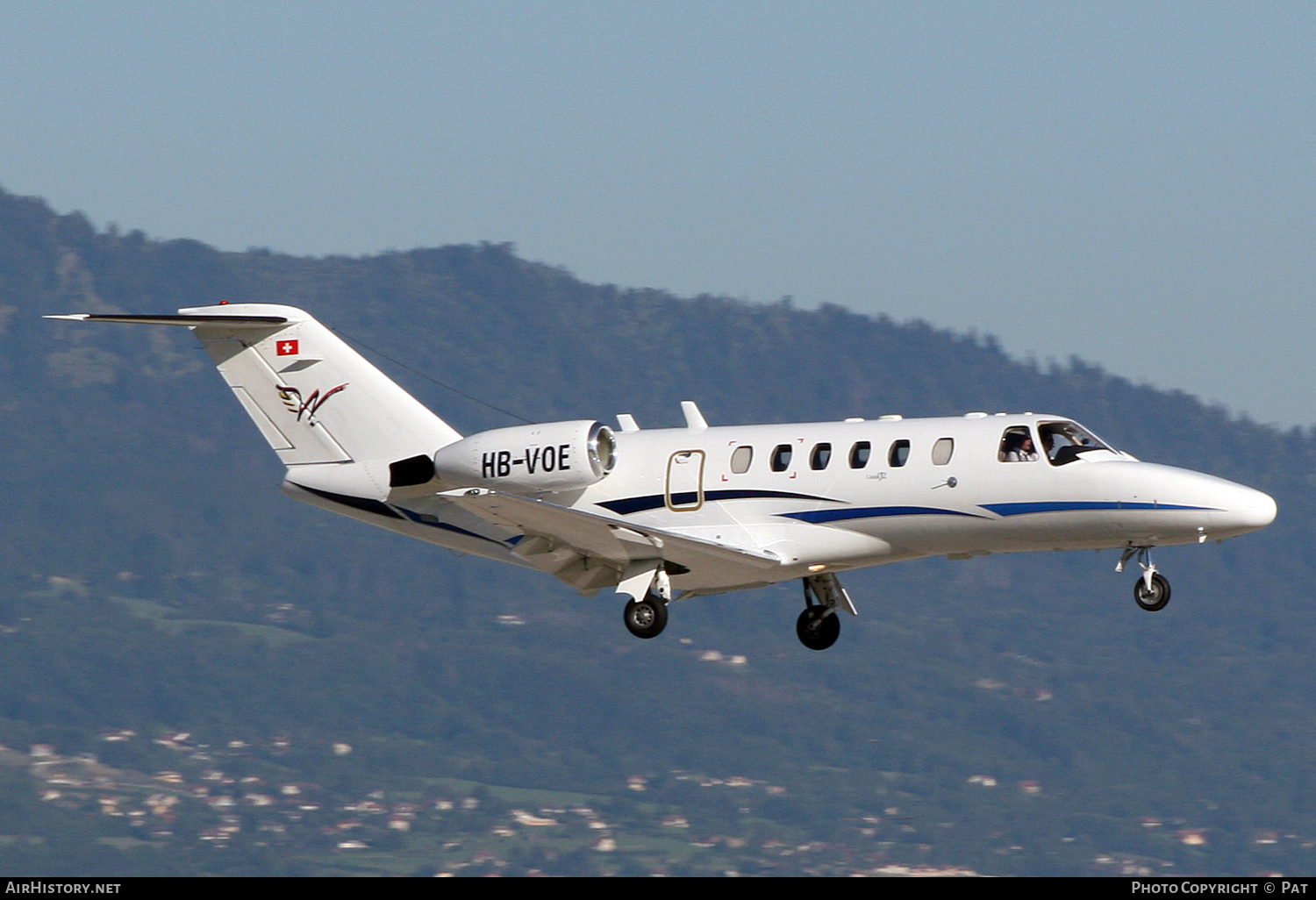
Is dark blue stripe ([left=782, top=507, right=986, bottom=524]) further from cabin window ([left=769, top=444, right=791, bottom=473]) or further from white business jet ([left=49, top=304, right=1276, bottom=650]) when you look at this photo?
cabin window ([left=769, top=444, right=791, bottom=473])

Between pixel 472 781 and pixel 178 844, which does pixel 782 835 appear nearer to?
pixel 472 781

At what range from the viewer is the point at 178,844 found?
477 feet

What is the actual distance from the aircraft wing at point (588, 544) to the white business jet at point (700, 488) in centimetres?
4

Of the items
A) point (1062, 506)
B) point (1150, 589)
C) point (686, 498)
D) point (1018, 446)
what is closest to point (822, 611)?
point (686, 498)

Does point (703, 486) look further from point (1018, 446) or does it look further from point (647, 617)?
point (1018, 446)

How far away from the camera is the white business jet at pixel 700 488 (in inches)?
1009

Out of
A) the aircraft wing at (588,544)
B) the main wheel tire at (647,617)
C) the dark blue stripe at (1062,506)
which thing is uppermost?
the dark blue stripe at (1062,506)

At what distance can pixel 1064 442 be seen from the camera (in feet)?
85.4

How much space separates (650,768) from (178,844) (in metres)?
52.9

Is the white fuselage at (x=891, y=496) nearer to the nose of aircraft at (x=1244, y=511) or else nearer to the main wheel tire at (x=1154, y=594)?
the nose of aircraft at (x=1244, y=511)

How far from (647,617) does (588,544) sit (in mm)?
1278

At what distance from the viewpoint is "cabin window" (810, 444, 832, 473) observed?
87.2 feet

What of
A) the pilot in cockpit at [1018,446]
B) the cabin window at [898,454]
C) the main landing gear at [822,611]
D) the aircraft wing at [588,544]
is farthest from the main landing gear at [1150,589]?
the aircraft wing at [588,544]

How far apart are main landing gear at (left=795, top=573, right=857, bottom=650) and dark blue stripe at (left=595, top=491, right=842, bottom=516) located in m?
2.33
